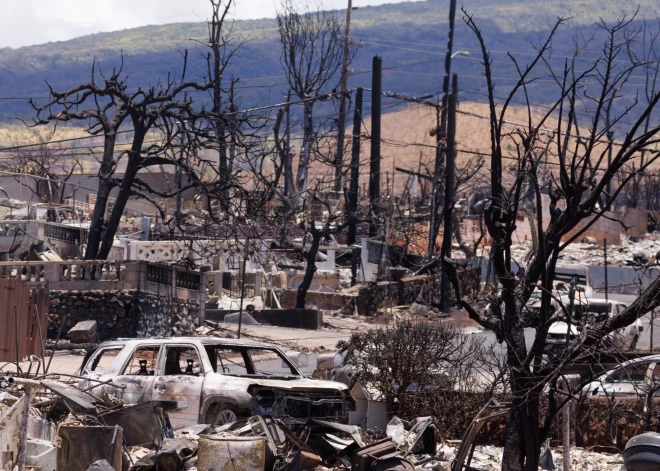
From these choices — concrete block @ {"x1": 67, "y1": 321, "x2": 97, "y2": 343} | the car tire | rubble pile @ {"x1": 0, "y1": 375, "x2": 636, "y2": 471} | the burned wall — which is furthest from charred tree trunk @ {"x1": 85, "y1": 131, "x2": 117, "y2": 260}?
the car tire

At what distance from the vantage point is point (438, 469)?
514 inches

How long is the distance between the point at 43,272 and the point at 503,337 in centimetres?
1888

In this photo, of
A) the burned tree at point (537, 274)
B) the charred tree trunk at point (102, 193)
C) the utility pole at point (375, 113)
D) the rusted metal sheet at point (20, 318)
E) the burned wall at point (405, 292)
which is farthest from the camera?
the utility pole at point (375, 113)

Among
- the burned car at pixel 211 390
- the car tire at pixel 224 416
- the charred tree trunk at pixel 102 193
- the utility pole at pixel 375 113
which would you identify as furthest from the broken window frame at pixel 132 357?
the utility pole at pixel 375 113

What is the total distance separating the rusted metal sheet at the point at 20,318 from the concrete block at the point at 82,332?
4.98 m

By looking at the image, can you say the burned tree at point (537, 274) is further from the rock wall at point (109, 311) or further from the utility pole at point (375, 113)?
the utility pole at point (375, 113)

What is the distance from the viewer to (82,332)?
1027 inches

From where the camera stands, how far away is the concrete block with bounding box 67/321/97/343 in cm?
2603

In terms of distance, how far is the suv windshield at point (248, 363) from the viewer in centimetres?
1498

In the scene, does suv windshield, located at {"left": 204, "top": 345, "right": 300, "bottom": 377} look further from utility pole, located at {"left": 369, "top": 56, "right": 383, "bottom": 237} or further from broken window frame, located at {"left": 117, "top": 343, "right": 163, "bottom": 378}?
utility pole, located at {"left": 369, "top": 56, "right": 383, "bottom": 237}

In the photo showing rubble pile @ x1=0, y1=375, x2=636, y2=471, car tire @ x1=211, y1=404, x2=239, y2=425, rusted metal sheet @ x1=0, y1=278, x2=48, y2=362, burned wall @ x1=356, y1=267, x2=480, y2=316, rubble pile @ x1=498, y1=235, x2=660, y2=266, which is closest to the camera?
rubble pile @ x1=0, y1=375, x2=636, y2=471

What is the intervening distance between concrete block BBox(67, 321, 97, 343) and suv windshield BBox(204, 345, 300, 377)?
409 centimetres

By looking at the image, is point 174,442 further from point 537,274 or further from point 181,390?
point 537,274

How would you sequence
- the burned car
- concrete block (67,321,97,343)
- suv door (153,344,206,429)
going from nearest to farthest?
the burned car → suv door (153,344,206,429) → concrete block (67,321,97,343)
